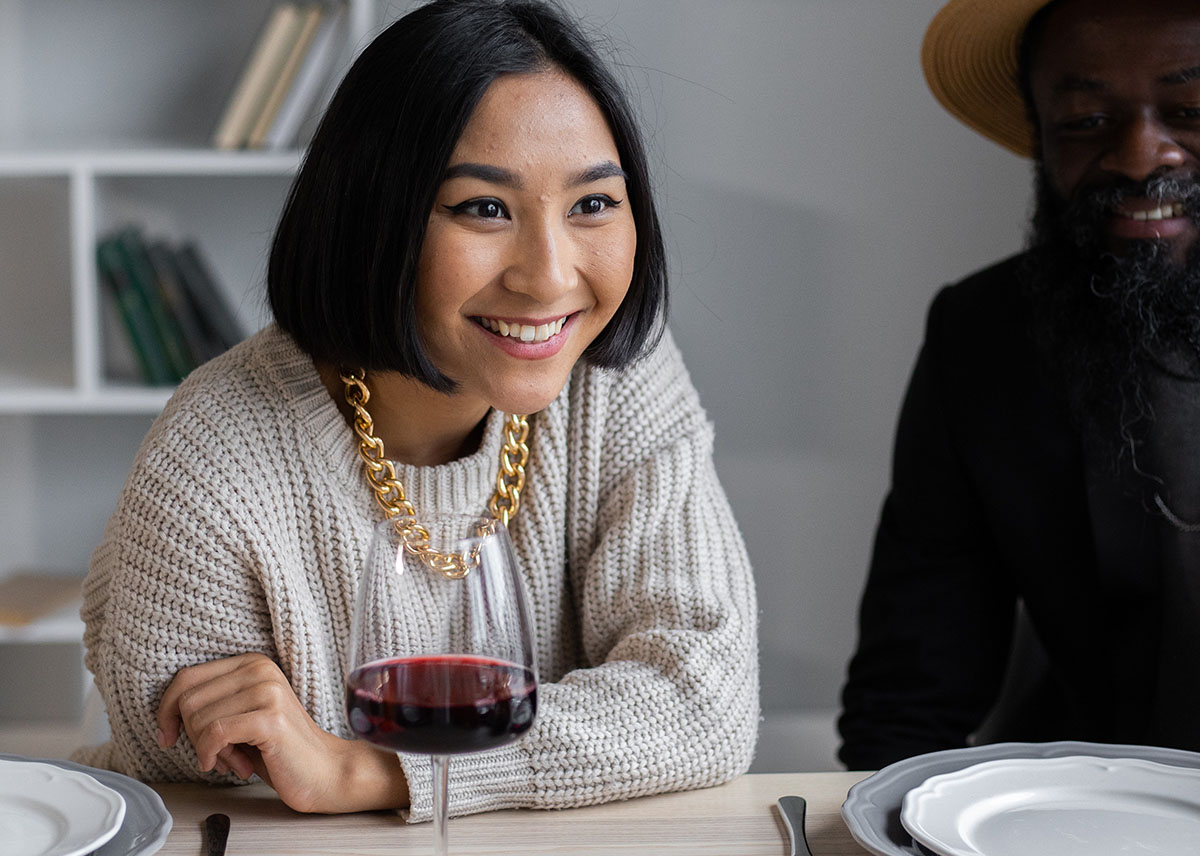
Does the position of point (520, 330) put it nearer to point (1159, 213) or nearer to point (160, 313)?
point (1159, 213)

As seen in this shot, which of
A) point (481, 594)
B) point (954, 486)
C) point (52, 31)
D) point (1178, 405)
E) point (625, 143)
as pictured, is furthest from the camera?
point (52, 31)

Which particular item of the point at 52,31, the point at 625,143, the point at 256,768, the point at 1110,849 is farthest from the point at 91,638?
the point at 52,31

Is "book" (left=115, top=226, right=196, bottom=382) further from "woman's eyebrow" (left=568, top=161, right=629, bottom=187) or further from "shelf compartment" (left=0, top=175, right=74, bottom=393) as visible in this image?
"woman's eyebrow" (left=568, top=161, right=629, bottom=187)

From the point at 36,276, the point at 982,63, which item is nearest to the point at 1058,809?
the point at 982,63

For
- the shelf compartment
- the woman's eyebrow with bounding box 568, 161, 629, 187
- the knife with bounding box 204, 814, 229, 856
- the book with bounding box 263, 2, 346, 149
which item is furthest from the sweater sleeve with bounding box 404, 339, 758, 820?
the shelf compartment

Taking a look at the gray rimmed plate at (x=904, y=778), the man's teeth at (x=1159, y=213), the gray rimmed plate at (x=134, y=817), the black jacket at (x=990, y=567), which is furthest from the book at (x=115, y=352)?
the gray rimmed plate at (x=904, y=778)

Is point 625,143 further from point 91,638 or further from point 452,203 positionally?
point 91,638

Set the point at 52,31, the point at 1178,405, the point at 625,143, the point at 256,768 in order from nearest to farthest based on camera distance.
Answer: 1. the point at 256,768
2. the point at 625,143
3. the point at 1178,405
4. the point at 52,31

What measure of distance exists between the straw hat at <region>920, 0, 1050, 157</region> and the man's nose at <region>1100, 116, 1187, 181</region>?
0.65ft

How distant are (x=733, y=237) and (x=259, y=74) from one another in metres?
0.92

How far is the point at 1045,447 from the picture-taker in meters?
1.50

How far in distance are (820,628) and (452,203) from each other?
1.74 meters

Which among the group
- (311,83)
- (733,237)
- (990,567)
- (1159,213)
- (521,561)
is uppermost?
(311,83)

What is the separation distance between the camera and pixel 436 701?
69cm
